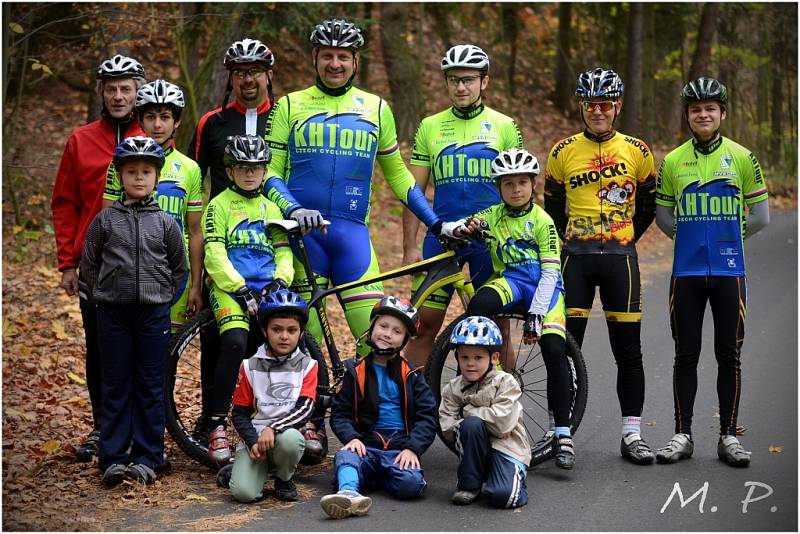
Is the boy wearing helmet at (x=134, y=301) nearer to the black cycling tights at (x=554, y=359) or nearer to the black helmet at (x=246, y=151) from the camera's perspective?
the black helmet at (x=246, y=151)

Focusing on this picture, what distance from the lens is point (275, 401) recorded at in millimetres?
6121

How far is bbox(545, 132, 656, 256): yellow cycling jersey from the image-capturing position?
22.7 ft

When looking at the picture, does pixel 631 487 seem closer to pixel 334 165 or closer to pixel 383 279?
pixel 383 279

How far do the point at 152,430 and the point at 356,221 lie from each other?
1874mm

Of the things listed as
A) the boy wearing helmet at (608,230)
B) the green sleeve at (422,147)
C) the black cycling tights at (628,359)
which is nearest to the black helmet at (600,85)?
the boy wearing helmet at (608,230)

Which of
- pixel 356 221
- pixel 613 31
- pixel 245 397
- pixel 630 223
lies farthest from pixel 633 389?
pixel 613 31

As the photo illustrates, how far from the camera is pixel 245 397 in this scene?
607 cm

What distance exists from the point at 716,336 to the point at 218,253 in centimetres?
334

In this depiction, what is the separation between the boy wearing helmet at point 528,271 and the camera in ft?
21.4

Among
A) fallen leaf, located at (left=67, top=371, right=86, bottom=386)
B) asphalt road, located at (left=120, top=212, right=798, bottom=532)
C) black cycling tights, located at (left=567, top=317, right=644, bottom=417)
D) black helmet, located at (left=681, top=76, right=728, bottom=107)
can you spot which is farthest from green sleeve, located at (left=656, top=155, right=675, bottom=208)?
fallen leaf, located at (left=67, top=371, right=86, bottom=386)

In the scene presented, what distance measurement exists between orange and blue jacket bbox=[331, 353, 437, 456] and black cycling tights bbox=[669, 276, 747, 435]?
74.4 inches

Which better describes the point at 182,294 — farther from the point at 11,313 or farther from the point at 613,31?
the point at 613,31

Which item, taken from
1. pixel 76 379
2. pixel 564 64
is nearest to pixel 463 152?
pixel 76 379

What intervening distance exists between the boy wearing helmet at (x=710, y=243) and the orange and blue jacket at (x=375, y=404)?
173cm
